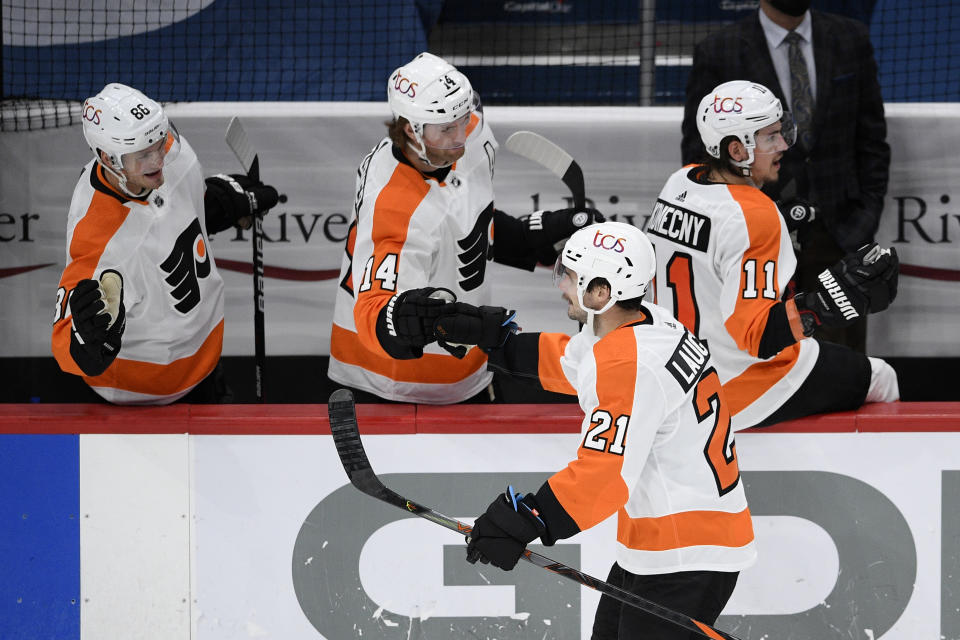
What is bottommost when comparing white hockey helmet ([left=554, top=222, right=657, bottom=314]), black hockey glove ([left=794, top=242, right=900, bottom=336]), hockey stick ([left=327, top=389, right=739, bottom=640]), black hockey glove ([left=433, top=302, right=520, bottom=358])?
hockey stick ([left=327, top=389, right=739, bottom=640])

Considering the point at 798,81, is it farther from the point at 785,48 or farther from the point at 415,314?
the point at 415,314

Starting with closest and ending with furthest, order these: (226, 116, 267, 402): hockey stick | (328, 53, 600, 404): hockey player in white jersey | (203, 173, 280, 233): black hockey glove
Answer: (328, 53, 600, 404): hockey player in white jersey
(203, 173, 280, 233): black hockey glove
(226, 116, 267, 402): hockey stick

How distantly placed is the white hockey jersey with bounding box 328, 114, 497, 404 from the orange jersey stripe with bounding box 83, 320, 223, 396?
14.1 inches

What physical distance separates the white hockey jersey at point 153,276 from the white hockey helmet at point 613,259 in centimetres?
109

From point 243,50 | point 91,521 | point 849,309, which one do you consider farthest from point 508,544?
point 243,50

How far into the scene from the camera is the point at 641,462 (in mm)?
2303

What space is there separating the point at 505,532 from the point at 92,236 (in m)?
1.27

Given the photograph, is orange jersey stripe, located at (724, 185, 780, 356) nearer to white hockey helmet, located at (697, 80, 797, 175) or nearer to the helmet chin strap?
white hockey helmet, located at (697, 80, 797, 175)

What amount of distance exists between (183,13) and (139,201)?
2219 millimetres

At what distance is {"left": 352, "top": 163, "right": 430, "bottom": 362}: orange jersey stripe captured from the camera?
267cm

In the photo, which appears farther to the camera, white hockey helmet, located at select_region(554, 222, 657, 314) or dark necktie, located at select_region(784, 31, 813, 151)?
dark necktie, located at select_region(784, 31, 813, 151)

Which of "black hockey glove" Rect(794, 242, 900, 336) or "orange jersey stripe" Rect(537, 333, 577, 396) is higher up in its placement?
"black hockey glove" Rect(794, 242, 900, 336)

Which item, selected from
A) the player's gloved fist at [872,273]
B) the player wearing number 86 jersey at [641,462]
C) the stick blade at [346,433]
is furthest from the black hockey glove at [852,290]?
the stick blade at [346,433]

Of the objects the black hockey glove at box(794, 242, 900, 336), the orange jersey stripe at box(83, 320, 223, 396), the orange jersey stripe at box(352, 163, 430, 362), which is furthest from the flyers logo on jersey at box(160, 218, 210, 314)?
the black hockey glove at box(794, 242, 900, 336)
